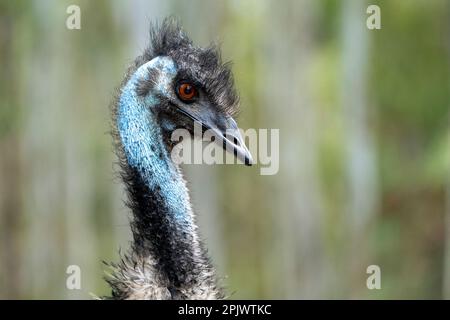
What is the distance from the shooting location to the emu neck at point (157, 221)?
16.7ft

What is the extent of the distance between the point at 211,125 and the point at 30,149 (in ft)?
55.1

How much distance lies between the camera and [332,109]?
2250 centimetres

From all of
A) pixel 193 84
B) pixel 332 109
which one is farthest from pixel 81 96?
pixel 193 84

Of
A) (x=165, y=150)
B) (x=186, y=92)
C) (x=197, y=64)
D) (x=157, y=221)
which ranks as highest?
(x=197, y=64)

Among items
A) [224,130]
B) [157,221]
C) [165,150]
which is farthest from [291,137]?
[157,221]

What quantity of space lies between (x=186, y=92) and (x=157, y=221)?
745 mm

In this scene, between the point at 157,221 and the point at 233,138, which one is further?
the point at 233,138

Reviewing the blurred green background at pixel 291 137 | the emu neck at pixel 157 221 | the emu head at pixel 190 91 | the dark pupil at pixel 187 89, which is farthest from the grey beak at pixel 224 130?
the blurred green background at pixel 291 137

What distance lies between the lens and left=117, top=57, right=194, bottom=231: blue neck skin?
5176 mm

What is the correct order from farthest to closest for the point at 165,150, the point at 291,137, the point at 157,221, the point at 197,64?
the point at 291,137 → the point at 197,64 → the point at 165,150 → the point at 157,221

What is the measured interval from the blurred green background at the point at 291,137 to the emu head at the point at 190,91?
37.0ft

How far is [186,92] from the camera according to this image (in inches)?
212

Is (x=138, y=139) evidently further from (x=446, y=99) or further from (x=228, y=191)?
(x=228, y=191)

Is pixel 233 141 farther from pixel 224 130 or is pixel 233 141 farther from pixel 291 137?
pixel 291 137
